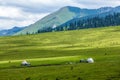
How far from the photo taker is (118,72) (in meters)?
86.9

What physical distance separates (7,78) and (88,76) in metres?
22.5

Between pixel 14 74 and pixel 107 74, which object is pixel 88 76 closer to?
pixel 107 74

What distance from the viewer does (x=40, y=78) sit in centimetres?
8688

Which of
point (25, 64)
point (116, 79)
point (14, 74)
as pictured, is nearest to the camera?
point (116, 79)

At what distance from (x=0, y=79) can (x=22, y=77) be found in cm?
591

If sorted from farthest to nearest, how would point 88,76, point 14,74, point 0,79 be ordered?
point 14,74 → point 0,79 → point 88,76

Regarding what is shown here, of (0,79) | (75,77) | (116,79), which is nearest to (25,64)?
(0,79)

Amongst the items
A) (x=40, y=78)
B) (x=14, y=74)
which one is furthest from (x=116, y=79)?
(x=14, y=74)

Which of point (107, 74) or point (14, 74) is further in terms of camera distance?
point (14, 74)

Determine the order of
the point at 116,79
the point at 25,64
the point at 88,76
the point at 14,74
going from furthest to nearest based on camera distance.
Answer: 1. the point at 25,64
2. the point at 14,74
3. the point at 88,76
4. the point at 116,79

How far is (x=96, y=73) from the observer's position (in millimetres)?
88062

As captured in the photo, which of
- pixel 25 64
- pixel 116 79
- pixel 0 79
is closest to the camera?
pixel 116 79

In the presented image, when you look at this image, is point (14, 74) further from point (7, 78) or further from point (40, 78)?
point (40, 78)

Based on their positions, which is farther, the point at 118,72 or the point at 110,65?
the point at 110,65
